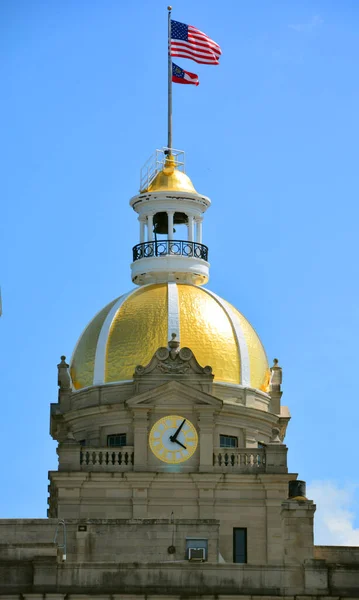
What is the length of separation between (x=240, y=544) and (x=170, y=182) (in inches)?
807

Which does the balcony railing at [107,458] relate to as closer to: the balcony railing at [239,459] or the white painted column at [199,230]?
the balcony railing at [239,459]

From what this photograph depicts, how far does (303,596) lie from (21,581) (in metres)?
10.6

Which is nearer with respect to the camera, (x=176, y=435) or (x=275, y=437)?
(x=176, y=435)

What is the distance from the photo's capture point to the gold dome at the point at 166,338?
125438 mm

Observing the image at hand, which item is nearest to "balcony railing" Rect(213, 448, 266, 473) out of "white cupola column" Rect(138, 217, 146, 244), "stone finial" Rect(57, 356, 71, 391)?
"stone finial" Rect(57, 356, 71, 391)

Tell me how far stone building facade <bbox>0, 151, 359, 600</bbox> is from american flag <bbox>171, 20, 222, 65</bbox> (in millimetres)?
5313

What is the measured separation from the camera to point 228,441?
124 meters

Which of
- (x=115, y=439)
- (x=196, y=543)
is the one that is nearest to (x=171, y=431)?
(x=115, y=439)

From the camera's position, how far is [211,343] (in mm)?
125812

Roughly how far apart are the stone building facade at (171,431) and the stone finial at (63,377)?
0.07m

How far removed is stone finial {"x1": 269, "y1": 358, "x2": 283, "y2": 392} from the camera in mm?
127875

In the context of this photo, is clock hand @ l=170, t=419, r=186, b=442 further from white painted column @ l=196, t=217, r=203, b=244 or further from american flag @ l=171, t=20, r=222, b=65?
american flag @ l=171, t=20, r=222, b=65

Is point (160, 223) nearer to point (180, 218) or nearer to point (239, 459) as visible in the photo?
point (180, 218)

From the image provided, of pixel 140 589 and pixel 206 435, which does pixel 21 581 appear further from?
pixel 206 435
